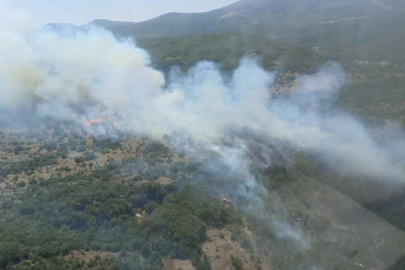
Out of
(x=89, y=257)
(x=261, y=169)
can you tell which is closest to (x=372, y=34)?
(x=261, y=169)

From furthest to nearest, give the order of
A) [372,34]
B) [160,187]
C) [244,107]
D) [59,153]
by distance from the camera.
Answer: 1. [372,34]
2. [244,107]
3. [59,153]
4. [160,187]

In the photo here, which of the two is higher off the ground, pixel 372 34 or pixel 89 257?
pixel 372 34

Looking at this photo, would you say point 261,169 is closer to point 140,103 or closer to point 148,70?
point 140,103

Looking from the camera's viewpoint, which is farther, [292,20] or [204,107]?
[292,20]

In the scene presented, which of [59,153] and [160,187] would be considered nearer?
[160,187]

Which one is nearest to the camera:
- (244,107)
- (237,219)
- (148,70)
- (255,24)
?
(237,219)

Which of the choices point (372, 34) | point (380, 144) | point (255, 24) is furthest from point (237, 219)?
point (255, 24)

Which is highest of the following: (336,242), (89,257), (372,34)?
(372,34)

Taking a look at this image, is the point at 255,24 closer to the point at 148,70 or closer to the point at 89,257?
the point at 148,70

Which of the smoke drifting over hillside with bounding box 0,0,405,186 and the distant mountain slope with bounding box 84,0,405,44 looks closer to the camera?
the smoke drifting over hillside with bounding box 0,0,405,186

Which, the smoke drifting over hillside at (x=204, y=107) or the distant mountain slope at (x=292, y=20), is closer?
the smoke drifting over hillside at (x=204, y=107)
